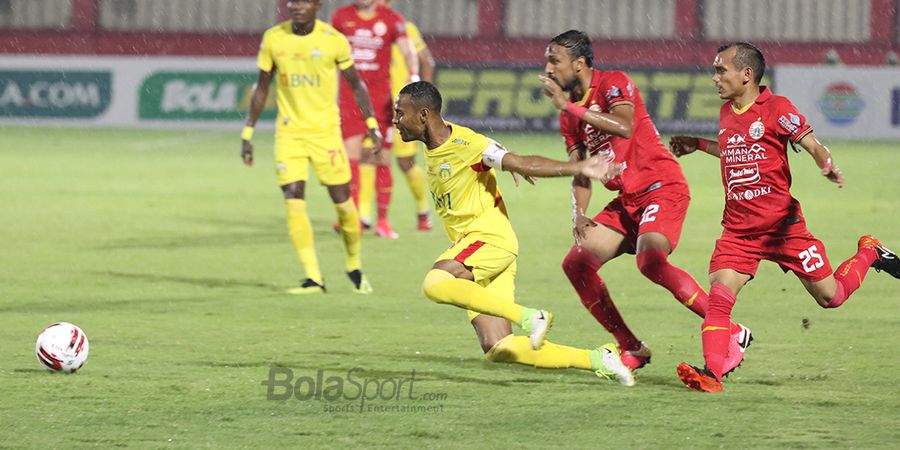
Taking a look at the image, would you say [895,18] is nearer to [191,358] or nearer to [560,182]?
[560,182]

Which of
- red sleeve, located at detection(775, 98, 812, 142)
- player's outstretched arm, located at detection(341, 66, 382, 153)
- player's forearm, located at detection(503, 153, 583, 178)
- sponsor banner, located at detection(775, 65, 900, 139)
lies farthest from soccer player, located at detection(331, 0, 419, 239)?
sponsor banner, located at detection(775, 65, 900, 139)

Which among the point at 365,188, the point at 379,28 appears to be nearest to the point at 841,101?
the point at 379,28

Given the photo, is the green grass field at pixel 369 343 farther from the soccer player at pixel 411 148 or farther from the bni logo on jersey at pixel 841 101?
the bni logo on jersey at pixel 841 101

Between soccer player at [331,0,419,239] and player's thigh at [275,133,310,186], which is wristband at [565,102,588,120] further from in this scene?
soccer player at [331,0,419,239]

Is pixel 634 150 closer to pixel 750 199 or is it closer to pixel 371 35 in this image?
pixel 750 199

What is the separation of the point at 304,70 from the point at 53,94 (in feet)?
58.3

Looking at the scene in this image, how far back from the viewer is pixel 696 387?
6816 mm

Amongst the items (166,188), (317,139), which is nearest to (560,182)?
(166,188)

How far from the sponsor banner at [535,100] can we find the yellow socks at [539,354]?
18.9 metres

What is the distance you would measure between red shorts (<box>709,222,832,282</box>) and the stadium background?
1.84ft

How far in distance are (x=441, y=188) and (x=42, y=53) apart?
29.1 m

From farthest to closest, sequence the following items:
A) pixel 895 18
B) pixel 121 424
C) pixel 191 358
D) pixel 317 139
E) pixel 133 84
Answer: pixel 895 18 → pixel 133 84 → pixel 317 139 → pixel 191 358 → pixel 121 424

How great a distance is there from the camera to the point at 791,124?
6840mm

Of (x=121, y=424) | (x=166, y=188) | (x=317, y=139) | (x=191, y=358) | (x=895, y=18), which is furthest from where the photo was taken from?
(x=895, y=18)
